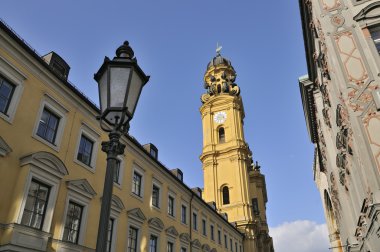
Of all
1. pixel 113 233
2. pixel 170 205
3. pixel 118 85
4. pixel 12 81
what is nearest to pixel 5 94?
pixel 12 81

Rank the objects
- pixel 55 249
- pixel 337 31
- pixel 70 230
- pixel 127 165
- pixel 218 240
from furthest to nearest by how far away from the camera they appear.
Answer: pixel 218 240
pixel 127 165
pixel 70 230
pixel 55 249
pixel 337 31

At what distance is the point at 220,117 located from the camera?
4803 centimetres

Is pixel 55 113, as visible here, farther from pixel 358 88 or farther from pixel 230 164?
pixel 230 164

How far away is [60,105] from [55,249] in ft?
19.5

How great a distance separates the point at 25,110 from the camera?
38.1 feet

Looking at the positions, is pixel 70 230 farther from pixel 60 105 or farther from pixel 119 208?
pixel 60 105

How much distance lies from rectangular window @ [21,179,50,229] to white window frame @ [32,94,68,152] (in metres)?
1.68

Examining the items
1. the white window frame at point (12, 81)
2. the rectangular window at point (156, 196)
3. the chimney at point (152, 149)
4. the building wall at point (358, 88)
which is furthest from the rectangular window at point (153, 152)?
the building wall at point (358, 88)

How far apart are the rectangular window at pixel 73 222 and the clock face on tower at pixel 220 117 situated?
35.9 m

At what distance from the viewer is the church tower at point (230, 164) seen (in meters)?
40.6

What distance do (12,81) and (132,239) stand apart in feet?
32.5

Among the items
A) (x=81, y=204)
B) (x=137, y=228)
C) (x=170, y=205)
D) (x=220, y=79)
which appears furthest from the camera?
(x=220, y=79)

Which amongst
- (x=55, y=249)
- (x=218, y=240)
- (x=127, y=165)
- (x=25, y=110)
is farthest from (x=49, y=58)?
(x=218, y=240)

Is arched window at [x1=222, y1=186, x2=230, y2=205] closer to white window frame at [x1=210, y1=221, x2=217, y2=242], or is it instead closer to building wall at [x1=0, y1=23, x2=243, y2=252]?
white window frame at [x1=210, y1=221, x2=217, y2=242]
